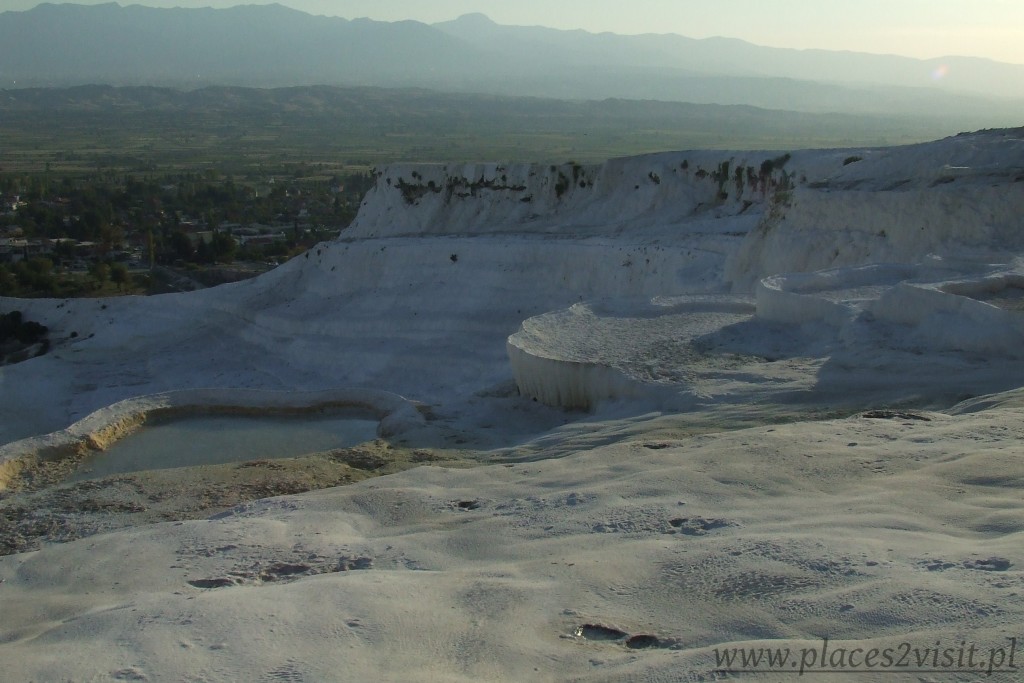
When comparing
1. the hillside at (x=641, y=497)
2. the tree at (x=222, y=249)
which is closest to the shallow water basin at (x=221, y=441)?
the hillside at (x=641, y=497)

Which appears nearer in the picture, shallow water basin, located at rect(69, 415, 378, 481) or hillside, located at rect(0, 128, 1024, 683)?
hillside, located at rect(0, 128, 1024, 683)

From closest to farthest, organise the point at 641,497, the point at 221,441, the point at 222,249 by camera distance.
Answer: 1. the point at 641,497
2. the point at 221,441
3. the point at 222,249

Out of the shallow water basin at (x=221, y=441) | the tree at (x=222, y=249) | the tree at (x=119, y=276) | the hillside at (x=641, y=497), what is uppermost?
the hillside at (x=641, y=497)

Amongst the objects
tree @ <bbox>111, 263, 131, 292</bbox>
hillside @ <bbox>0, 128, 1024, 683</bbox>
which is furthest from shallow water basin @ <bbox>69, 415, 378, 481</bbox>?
tree @ <bbox>111, 263, 131, 292</bbox>

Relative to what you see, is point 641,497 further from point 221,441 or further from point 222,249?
point 222,249

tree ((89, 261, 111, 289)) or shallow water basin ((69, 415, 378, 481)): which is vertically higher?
shallow water basin ((69, 415, 378, 481))

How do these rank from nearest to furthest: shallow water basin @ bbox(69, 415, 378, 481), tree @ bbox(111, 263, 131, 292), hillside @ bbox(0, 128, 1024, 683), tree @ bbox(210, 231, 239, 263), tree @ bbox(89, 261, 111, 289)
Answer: hillside @ bbox(0, 128, 1024, 683) < shallow water basin @ bbox(69, 415, 378, 481) < tree @ bbox(89, 261, 111, 289) < tree @ bbox(111, 263, 131, 292) < tree @ bbox(210, 231, 239, 263)

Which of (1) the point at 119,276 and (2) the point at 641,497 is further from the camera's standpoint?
(1) the point at 119,276

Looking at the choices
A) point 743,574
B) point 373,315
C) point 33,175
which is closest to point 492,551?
point 743,574

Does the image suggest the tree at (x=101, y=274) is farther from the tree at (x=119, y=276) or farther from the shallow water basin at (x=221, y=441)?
the shallow water basin at (x=221, y=441)

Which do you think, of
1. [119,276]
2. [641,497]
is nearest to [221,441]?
[641,497]

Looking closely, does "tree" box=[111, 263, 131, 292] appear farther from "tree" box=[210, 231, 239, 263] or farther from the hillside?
the hillside

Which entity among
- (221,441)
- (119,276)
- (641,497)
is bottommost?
(119,276)

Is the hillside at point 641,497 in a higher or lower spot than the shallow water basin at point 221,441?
higher
